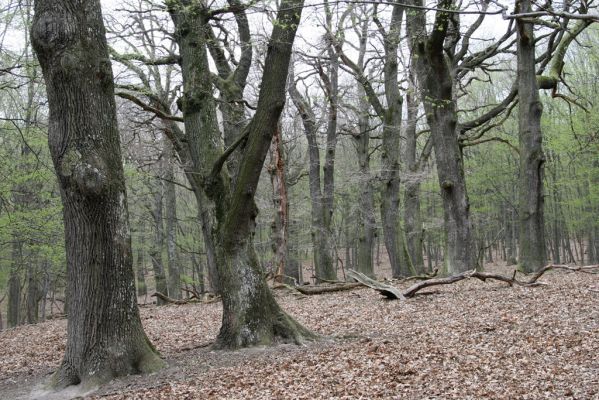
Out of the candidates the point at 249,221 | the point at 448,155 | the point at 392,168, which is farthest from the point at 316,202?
the point at 249,221

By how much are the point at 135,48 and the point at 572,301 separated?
10.9 meters

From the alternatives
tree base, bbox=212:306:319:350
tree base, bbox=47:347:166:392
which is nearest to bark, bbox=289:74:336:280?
tree base, bbox=212:306:319:350

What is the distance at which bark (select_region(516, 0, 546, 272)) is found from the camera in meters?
11.4

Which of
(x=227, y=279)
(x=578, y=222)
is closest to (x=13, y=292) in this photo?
(x=227, y=279)

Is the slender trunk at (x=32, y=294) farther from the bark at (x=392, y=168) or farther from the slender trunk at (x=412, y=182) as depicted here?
the slender trunk at (x=412, y=182)

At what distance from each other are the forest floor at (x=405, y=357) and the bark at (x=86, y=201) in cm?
41

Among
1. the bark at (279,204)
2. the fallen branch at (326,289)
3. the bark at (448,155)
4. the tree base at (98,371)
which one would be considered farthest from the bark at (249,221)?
the bark at (279,204)

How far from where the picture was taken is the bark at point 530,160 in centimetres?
1138

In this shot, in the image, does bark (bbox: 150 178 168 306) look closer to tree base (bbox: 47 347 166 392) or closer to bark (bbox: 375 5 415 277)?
bark (bbox: 375 5 415 277)

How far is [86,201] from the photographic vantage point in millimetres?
5383

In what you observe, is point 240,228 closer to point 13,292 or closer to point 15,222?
point 15,222

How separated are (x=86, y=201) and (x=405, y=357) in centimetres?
376

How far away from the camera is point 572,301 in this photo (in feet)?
23.6

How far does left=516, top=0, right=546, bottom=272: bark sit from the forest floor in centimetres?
239
